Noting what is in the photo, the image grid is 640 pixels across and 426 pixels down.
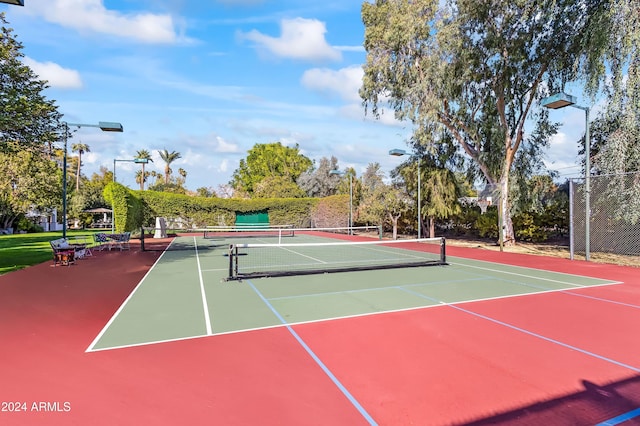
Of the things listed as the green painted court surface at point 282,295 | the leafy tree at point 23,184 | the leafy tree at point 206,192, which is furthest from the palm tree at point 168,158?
the green painted court surface at point 282,295

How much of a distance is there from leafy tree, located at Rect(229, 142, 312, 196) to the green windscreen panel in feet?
95.3

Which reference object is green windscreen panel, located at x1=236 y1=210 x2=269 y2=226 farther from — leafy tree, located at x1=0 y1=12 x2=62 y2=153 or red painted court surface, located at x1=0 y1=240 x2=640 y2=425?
red painted court surface, located at x1=0 y1=240 x2=640 y2=425

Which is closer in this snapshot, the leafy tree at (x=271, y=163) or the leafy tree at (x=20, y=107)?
the leafy tree at (x=20, y=107)

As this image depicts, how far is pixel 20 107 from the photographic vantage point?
10.0m

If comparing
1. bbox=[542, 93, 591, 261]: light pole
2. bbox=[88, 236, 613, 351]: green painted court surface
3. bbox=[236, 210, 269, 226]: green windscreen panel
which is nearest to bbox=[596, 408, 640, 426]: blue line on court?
bbox=[88, 236, 613, 351]: green painted court surface

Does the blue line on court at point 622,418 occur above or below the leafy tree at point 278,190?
below

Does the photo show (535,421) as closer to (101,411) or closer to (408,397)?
(408,397)

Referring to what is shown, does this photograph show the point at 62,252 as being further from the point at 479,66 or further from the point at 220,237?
the point at 479,66

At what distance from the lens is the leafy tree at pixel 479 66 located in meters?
17.0

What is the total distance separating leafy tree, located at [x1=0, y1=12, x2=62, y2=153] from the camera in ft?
33.2

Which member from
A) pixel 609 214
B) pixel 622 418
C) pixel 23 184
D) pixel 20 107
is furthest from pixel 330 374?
pixel 23 184

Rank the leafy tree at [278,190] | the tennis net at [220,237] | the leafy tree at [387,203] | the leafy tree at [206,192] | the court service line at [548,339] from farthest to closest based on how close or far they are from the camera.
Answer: the leafy tree at [206,192]
the leafy tree at [278,190]
the leafy tree at [387,203]
the tennis net at [220,237]
the court service line at [548,339]

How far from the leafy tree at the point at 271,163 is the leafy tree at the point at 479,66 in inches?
1764

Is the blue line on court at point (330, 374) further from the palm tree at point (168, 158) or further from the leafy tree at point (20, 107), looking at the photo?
the palm tree at point (168, 158)
